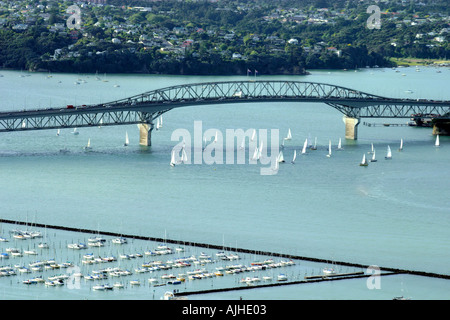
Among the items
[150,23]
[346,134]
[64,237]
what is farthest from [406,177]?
[150,23]

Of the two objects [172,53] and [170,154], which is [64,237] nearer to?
[170,154]

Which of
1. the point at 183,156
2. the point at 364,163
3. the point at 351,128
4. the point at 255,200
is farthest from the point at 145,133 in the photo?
the point at 255,200

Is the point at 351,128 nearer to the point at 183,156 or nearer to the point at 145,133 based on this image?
the point at 145,133

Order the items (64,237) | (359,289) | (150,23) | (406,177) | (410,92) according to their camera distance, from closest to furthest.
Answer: (359,289) → (64,237) → (406,177) → (410,92) → (150,23)

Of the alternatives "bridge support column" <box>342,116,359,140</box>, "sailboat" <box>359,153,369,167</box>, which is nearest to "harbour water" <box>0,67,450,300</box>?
"sailboat" <box>359,153,369,167</box>

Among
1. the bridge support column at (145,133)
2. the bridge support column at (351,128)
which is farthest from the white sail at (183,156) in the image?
the bridge support column at (351,128)

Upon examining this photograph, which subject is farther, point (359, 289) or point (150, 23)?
point (150, 23)

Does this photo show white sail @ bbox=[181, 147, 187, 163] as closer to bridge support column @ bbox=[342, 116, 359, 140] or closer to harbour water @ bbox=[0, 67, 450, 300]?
harbour water @ bbox=[0, 67, 450, 300]
